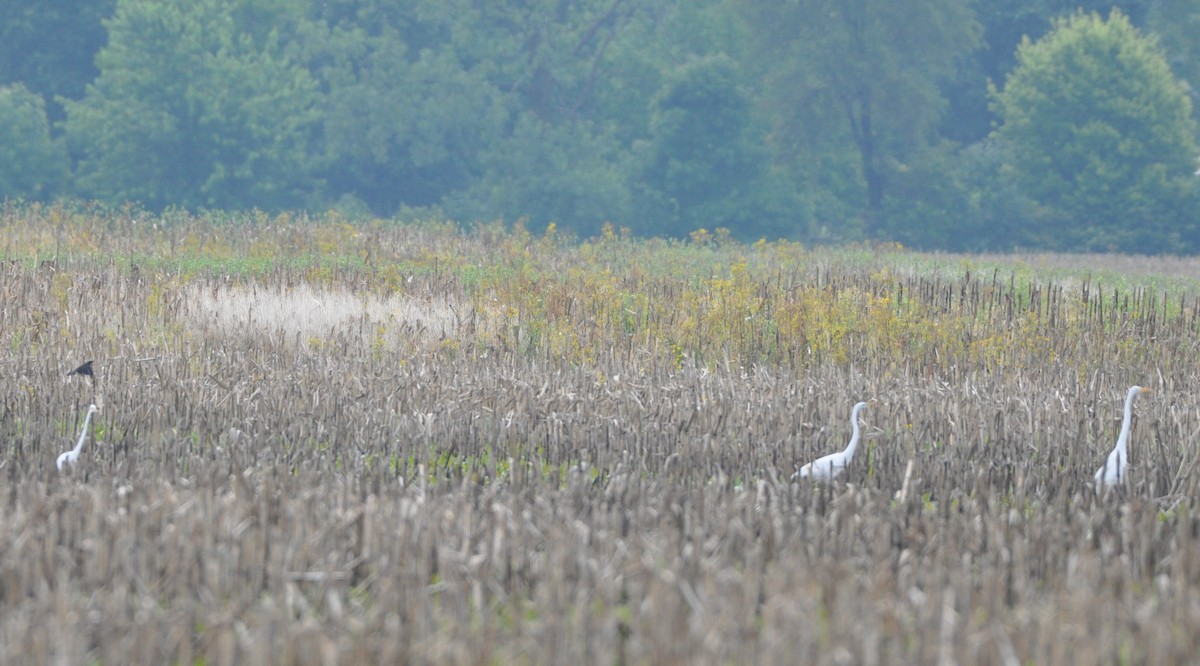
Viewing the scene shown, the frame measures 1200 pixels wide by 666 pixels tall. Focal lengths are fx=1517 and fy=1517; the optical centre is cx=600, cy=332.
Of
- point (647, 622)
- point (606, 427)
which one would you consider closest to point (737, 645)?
point (647, 622)

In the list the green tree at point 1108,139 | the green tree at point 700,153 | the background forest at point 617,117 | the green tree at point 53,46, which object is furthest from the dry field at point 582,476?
the green tree at point 53,46

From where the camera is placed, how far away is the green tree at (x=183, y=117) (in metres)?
44.5

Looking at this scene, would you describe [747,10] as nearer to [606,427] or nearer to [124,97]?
[124,97]

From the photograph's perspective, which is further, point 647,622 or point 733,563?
point 733,563

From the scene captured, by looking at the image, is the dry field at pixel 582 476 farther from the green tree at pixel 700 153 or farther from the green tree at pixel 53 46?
the green tree at pixel 53 46

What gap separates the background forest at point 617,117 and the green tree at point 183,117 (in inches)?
3.2

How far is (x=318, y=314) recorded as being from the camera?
13859 mm

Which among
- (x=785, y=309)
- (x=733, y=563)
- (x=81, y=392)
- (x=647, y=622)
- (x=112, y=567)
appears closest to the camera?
(x=647, y=622)

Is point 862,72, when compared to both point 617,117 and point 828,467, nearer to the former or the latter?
point 617,117

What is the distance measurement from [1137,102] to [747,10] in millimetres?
14422

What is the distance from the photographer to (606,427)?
8414mm

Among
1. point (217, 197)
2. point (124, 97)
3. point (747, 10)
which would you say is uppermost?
point (747, 10)

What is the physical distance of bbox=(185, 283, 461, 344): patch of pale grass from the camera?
512 inches

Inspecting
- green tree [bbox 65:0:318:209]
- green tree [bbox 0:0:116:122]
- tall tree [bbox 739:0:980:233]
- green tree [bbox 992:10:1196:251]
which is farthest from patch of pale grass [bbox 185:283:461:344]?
tall tree [bbox 739:0:980:233]
